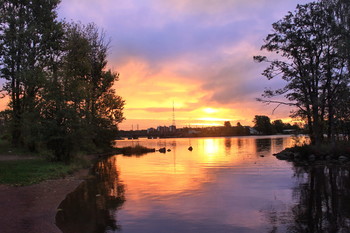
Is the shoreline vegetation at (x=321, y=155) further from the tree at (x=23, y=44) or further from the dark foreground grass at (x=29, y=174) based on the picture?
the tree at (x=23, y=44)

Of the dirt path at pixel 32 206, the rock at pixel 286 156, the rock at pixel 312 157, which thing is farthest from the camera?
the rock at pixel 286 156

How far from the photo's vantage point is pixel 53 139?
27672 millimetres

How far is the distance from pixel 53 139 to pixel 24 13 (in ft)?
66.0

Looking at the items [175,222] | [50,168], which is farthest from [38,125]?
[175,222]

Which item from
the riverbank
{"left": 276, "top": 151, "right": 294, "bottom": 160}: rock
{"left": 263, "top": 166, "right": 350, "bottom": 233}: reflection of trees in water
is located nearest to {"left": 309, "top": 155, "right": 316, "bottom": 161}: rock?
{"left": 276, "top": 151, "right": 294, "bottom": 160}: rock

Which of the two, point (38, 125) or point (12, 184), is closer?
point (12, 184)

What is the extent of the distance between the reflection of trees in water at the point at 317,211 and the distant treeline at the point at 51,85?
768 inches

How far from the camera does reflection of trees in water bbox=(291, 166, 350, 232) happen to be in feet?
34.4

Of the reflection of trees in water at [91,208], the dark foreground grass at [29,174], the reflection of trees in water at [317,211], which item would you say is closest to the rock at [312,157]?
the reflection of trees in water at [317,211]

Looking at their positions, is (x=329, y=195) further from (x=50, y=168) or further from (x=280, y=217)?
(x=50, y=168)

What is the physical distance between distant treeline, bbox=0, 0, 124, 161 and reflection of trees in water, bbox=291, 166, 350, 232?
19.4 meters

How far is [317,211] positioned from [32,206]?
39.1ft

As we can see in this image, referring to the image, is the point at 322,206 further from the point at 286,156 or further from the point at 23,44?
the point at 23,44

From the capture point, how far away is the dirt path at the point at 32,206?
10.1 m
